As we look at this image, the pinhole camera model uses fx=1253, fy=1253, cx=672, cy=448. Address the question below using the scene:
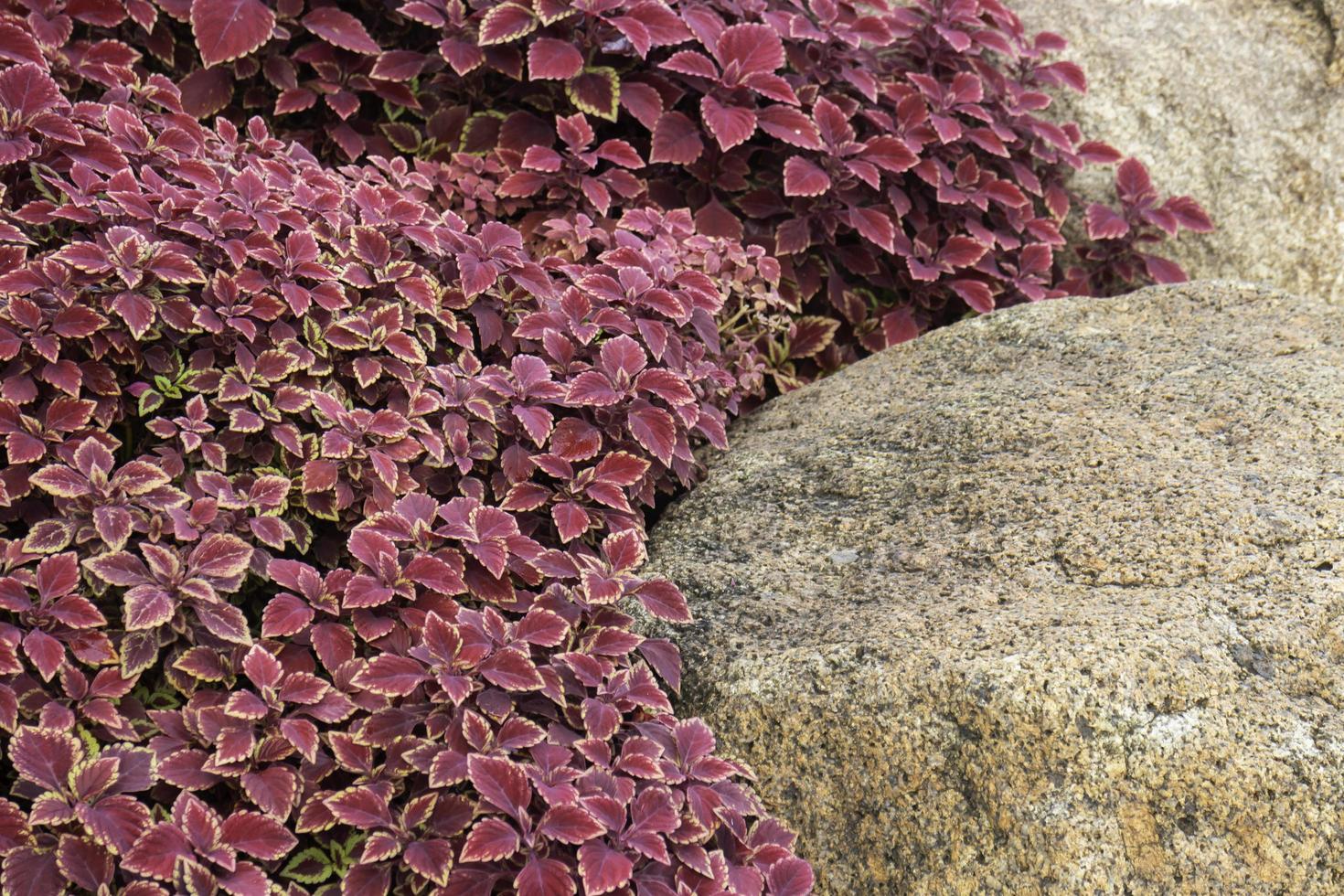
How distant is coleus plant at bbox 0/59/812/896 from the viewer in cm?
158

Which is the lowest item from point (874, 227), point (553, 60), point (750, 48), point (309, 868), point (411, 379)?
point (309, 868)

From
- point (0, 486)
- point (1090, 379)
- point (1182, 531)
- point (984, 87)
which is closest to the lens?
point (0, 486)

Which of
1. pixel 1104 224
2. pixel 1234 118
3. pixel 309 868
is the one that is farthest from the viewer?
pixel 1234 118

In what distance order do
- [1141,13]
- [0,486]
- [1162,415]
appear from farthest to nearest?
[1141,13] < [1162,415] < [0,486]

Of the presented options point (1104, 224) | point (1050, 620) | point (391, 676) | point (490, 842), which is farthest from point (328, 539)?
point (1104, 224)

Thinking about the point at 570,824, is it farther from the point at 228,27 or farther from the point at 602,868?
the point at 228,27

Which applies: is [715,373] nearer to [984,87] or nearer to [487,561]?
[487,561]

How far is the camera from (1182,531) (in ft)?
6.38

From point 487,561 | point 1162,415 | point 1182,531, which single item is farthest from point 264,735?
point 1162,415

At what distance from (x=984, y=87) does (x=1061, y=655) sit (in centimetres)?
209

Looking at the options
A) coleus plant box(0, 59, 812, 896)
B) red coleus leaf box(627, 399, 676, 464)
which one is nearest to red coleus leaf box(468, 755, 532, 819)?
coleus plant box(0, 59, 812, 896)

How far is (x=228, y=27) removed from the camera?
2.84m

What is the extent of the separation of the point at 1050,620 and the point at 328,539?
3.73ft

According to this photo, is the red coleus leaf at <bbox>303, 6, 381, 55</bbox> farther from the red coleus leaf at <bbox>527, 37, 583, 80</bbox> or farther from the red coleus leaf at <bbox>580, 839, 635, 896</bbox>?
the red coleus leaf at <bbox>580, 839, 635, 896</bbox>
